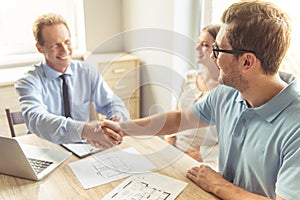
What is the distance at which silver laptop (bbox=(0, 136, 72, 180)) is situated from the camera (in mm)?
1006

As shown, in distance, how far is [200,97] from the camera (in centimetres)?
159

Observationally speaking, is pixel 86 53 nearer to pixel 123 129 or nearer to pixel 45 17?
pixel 45 17

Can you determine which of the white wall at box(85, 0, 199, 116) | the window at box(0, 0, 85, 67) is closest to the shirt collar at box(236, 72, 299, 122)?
the white wall at box(85, 0, 199, 116)

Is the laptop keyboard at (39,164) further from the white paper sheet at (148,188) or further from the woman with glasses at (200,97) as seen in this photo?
the woman with glasses at (200,97)

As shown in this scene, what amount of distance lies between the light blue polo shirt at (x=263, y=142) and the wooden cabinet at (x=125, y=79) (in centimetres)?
63

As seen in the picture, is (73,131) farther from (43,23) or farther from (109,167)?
(43,23)

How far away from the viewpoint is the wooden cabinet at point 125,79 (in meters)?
1.76

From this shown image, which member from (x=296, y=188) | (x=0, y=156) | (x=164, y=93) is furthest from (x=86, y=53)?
(x=296, y=188)

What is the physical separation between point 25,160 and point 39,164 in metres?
0.14

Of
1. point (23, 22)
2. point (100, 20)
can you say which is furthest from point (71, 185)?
point (23, 22)

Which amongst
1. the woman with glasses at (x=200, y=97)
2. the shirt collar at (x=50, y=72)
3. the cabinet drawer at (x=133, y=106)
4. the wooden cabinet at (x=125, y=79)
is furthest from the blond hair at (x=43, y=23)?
the woman with glasses at (x=200, y=97)

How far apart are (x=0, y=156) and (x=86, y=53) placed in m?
2.04

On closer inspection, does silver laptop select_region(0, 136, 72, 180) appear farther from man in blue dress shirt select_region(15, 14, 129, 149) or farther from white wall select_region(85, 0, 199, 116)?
white wall select_region(85, 0, 199, 116)

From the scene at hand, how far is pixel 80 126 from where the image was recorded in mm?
1322
